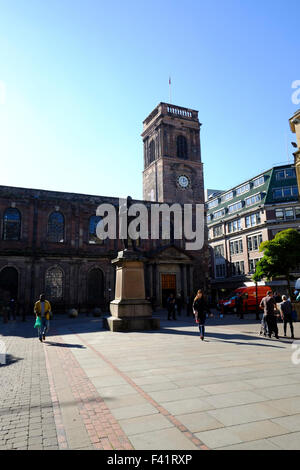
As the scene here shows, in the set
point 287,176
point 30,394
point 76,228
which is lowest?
point 30,394

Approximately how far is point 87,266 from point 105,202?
8.05 metres

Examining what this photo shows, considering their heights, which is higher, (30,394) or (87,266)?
(87,266)

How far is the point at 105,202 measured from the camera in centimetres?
3822

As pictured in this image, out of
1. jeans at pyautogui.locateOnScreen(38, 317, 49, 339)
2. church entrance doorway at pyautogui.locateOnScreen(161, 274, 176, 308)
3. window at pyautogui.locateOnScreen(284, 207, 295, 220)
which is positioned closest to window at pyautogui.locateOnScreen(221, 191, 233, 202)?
window at pyautogui.locateOnScreen(284, 207, 295, 220)

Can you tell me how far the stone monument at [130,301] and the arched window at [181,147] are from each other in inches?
1474

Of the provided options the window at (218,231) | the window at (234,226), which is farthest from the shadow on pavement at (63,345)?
the window at (218,231)

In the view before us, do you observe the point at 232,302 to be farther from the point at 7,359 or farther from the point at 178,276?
the point at 7,359

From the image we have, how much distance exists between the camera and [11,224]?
34.0m

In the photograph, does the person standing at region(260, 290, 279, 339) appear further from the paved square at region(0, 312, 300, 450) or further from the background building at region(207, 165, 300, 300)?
the background building at region(207, 165, 300, 300)

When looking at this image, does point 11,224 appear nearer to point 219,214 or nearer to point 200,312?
point 200,312

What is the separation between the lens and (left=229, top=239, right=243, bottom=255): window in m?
50.6

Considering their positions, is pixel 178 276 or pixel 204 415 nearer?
pixel 204 415

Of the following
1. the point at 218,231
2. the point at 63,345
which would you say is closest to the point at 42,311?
the point at 63,345
